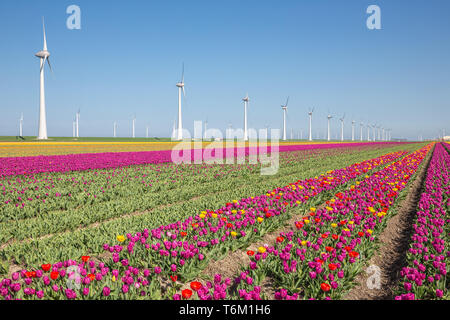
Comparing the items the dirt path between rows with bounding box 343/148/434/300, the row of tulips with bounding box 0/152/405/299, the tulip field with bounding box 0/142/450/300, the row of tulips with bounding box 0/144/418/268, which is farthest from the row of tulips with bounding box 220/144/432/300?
the row of tulips with bounding box 0/144/418/268

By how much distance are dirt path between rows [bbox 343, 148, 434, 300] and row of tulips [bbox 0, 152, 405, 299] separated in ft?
6.87

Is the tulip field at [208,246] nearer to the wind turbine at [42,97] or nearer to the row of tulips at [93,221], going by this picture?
the row of tulips at [93,221]

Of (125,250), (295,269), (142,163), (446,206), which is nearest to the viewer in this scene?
(295,269)

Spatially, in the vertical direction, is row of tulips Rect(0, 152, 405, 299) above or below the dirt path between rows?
above

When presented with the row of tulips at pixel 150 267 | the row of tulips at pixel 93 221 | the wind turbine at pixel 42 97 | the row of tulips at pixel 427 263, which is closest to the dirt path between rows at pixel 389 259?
the row of tulips at pixel 427 263

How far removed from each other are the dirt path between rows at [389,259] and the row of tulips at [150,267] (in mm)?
2095

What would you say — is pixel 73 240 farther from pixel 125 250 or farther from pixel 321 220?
pixel 321 220

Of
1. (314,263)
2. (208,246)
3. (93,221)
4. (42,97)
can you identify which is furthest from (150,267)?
A: (42,97)

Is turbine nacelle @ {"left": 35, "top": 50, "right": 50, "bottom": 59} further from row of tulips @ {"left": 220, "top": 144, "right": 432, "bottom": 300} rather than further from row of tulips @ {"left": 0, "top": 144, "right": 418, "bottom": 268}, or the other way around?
row of tulips @ {"left": 220, "top": 144, "right": 432, "bottom": 300}

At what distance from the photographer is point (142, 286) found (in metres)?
4.02

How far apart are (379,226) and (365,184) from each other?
5.26 metres

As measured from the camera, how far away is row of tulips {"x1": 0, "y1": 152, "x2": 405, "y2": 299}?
3.67 metres

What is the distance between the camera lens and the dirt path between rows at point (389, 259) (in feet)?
14.4

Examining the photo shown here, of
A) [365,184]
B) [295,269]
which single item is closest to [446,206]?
[365,184]
